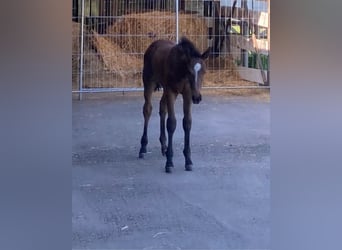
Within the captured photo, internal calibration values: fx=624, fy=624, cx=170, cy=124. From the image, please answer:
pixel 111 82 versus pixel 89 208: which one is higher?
pixel 111 82

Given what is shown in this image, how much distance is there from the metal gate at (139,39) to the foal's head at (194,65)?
284 cm

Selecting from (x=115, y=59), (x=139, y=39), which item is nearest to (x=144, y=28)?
(x=139, y=39)

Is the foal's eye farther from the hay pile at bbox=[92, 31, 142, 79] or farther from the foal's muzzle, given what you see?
the hay pile at bbox=[92, 31, 142, 79]

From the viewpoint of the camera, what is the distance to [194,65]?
367cm

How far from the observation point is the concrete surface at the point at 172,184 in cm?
267

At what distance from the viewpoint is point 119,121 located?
212 inches

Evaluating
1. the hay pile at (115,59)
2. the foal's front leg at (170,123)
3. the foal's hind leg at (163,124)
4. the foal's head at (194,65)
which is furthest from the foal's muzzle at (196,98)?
the hay pile at (115,59)

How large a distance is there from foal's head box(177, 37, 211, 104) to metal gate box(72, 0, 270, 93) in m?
2.84

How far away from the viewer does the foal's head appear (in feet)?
12.1

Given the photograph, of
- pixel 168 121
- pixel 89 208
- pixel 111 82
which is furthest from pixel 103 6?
pixel 89 208

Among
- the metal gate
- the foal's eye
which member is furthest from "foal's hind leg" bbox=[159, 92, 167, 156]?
the metal gate

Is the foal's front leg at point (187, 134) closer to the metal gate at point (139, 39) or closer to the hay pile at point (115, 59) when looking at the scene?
the metal gate at point (139, 39)
